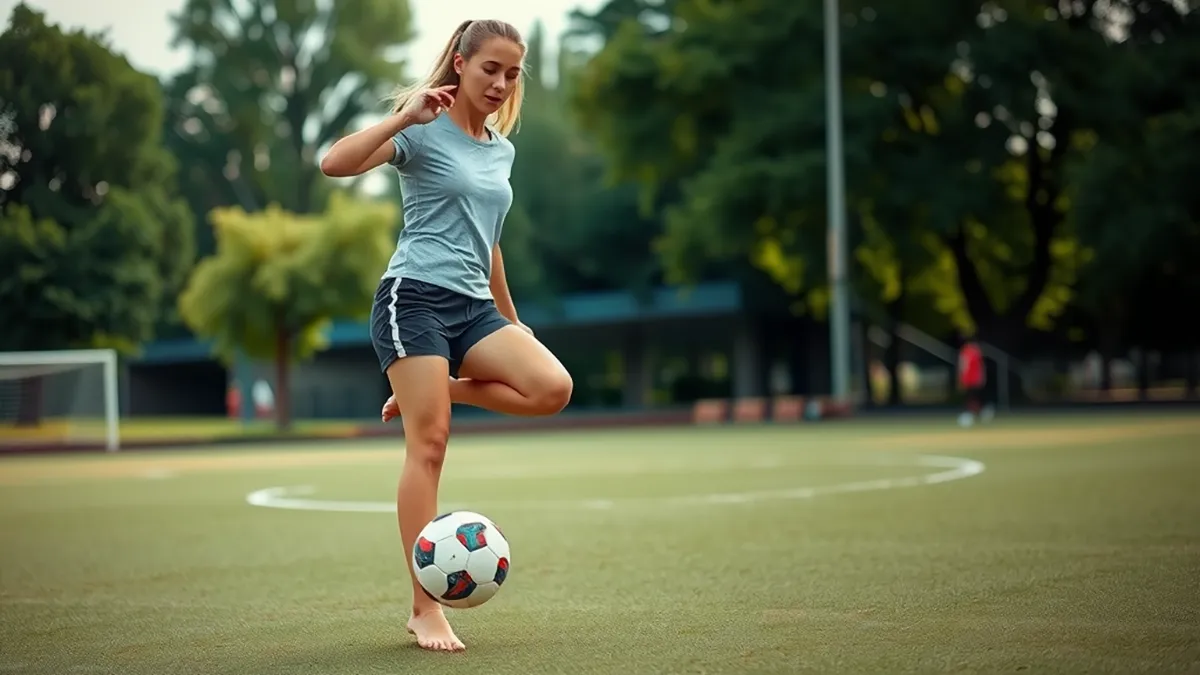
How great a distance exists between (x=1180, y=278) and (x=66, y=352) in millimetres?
23635

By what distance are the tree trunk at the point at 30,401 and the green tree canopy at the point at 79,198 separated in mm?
977

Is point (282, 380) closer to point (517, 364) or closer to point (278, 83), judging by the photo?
point (278, 83)

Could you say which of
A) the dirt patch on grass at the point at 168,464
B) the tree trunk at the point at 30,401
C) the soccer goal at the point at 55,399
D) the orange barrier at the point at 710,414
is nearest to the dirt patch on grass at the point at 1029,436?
the dirt patch on grass at the point at 168,464

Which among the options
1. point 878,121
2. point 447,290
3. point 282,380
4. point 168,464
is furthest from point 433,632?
point 282,380

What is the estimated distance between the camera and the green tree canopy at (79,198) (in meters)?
15.3

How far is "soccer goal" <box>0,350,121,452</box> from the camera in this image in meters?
25.1

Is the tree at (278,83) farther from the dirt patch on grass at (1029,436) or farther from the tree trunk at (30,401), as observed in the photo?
the dirt patch on grass at (1029,436)

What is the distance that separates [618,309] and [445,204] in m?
39.3

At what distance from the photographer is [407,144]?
500cm

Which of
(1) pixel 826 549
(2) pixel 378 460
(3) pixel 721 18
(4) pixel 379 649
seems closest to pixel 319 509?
(1) pixel 826 549

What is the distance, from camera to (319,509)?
11.3m

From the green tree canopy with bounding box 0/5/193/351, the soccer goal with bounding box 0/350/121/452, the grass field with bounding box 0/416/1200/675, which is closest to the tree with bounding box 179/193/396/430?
the green tree canopy with bounding box 0/5/193/351

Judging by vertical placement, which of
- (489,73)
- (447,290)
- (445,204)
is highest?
(489,73)

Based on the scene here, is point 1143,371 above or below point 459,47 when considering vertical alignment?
below
